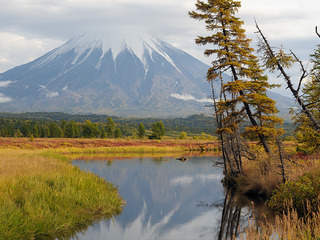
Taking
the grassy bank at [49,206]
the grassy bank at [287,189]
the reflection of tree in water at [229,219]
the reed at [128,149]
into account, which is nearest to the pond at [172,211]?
the reflection of tree in water at [229,219]

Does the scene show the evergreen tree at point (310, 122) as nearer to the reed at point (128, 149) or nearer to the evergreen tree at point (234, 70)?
the evergreen tree at point (234, 70)

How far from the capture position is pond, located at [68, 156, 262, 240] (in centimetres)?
1420

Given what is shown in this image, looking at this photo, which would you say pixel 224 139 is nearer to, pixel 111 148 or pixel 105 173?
pixel 105 173

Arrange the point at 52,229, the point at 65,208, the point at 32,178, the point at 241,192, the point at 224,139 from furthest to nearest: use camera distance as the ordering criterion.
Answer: the point at 224,139, the point at 241,192, the point at 32,178, the point at 65,208, the point at 52,229

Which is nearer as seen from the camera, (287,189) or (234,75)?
(287,189)

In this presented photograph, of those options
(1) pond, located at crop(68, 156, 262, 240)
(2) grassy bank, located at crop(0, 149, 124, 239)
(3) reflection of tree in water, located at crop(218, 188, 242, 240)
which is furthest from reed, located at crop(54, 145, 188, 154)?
(3) reflection of tree in water, located at crop(218, 188, 242, 240)

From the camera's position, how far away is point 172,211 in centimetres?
1888

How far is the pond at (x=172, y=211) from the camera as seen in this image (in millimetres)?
14203

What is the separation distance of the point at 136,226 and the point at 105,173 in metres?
18.0

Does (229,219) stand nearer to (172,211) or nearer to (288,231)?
(172,211)

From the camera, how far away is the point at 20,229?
11.0 m

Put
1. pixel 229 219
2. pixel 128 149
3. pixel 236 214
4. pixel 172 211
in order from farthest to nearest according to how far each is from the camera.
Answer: pixel 128 149 → pixel 172 211 → pixel 236 214 → pixel 229 219

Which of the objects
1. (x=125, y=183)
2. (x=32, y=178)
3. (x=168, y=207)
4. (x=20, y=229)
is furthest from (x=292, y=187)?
(x=125, y=183)

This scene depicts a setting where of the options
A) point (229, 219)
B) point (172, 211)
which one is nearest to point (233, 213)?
point (229, 219)
